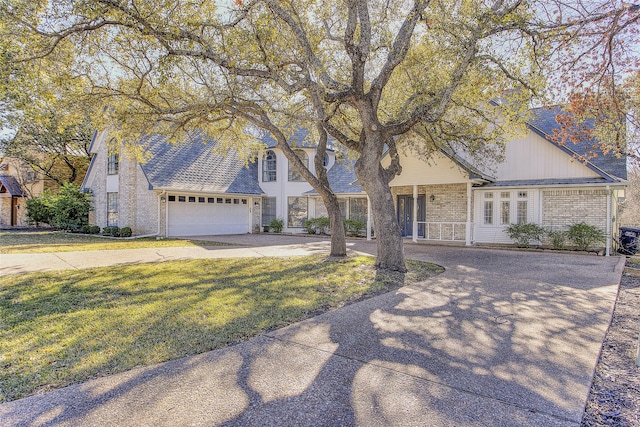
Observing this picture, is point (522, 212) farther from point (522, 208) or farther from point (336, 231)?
point (336, 231)

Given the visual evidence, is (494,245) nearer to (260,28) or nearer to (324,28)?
(324,28)

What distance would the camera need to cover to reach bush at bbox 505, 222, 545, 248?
1483 centimetres

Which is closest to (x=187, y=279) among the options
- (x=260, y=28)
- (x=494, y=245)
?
(x=260, y=28)

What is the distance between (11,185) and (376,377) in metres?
36.2

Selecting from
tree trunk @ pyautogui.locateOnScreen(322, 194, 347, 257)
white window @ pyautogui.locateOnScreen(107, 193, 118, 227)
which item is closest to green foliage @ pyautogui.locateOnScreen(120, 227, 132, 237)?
Result: white window @ pyautogui.locateOnScreen(107, 193, 118, 227)

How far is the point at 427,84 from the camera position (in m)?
10.1

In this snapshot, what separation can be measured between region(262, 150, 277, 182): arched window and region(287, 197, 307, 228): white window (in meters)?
1.97

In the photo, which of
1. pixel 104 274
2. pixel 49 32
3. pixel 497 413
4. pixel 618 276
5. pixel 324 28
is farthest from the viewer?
pixel 324 28

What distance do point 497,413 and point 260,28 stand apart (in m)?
8.56

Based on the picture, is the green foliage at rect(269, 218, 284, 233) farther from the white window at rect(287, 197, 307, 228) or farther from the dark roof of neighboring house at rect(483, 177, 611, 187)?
the dark roof of neighboring house at rect(483, 177, 611, 187)

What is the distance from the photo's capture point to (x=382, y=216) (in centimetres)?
947

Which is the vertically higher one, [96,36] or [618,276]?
[96,36]

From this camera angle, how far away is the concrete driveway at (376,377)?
9.42 feet

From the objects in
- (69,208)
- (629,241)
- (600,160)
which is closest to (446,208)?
(600,160)
